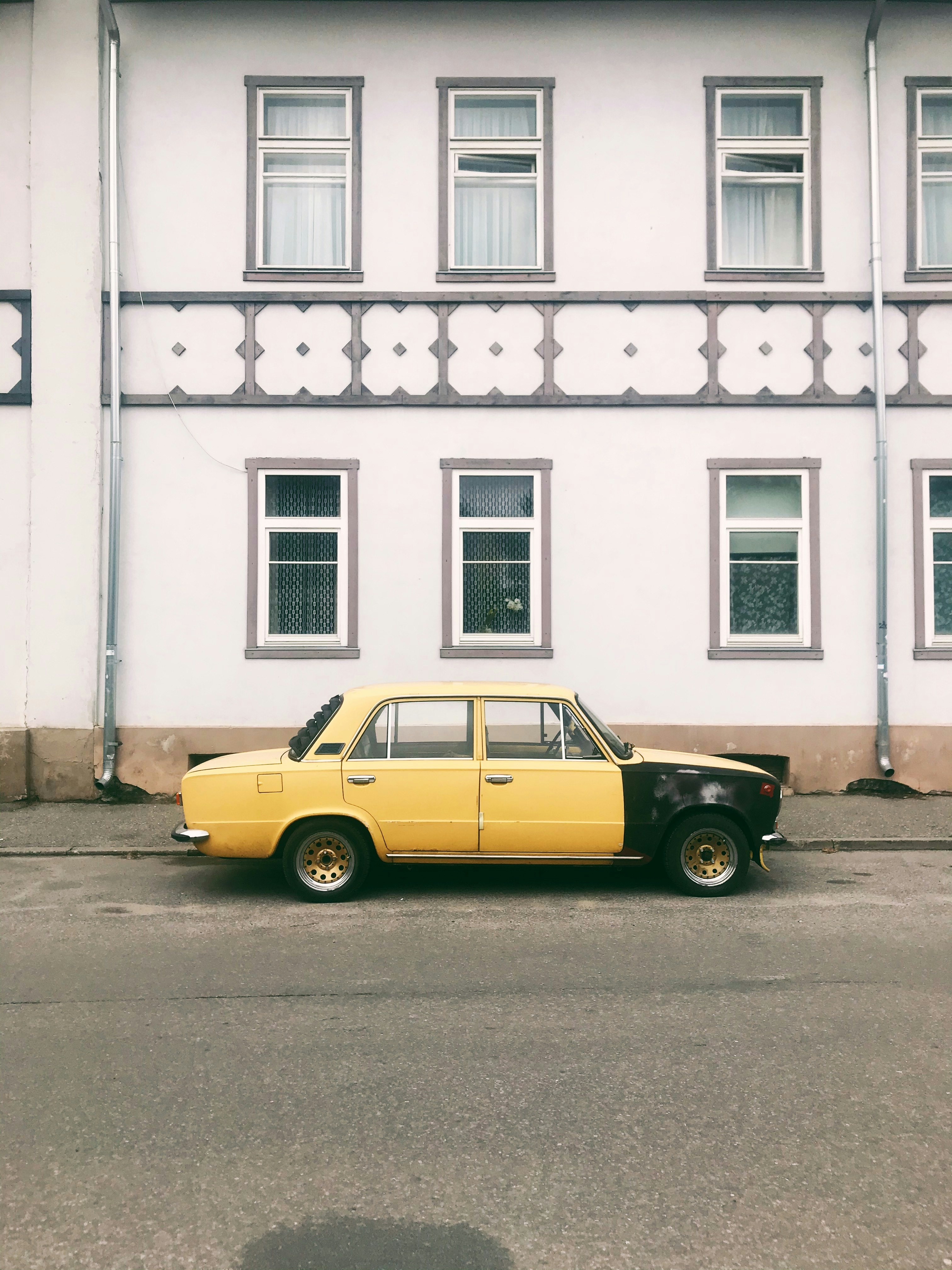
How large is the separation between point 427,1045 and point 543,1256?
1.68 meters

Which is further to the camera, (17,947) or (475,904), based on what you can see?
(475,904)

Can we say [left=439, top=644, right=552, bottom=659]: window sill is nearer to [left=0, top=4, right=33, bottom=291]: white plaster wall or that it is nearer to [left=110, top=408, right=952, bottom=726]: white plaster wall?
[left=110, top=408, right=952, bottom=726]: white plaster wall

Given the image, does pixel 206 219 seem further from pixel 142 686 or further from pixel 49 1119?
pixel 49 1119

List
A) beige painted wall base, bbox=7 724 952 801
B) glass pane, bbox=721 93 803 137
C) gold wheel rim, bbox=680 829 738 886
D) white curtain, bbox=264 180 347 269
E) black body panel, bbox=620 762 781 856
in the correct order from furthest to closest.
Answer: glass pane, bbox=721 93 803 137 < white curtain, bbox=264 180 347 269 < beige painted wall base, bbox=7 724 952 801 < gold wheel rim, bbox=680 829 738 886 < black body panel, bbox=620 762 781 856

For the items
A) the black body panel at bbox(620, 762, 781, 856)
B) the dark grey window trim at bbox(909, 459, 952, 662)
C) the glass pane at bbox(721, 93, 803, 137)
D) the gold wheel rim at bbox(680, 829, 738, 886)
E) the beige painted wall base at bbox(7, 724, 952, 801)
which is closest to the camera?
the black body panel at bbox(620, 762, 781, 856)

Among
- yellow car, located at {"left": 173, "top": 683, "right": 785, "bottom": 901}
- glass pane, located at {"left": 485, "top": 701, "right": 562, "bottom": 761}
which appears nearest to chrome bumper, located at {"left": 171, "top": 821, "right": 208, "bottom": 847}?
yellow car, located at {"left": 173, "top": 683, "right": 785, "bottom": 901}

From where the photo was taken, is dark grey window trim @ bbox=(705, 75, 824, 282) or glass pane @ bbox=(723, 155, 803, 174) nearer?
dark grey window trim @ bbox=(705, 75, 824, 282)

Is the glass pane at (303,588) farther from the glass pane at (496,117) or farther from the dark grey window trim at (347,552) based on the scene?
the glass pane at (496,117)

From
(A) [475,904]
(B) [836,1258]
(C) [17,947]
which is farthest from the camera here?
(A) [475,904]

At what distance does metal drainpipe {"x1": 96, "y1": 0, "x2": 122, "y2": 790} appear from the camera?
11.3m

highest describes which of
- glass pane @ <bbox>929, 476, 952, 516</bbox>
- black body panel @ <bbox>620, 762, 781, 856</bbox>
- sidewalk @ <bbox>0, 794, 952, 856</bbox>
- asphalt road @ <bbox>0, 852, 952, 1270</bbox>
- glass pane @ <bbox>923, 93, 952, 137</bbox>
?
glass pane @ <bbox>923, 93, 952, 137</bbox>

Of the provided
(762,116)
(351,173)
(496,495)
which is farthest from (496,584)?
(762,116)

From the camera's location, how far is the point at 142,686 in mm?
11500

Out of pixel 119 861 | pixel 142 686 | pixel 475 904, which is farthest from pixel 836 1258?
pixel 142 686
